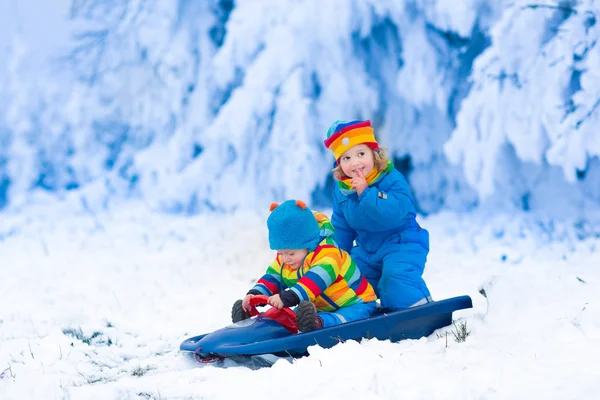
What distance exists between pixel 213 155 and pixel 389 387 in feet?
20.2

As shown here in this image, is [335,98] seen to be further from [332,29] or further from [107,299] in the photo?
[107,299]

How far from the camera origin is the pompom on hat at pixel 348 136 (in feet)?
12.1

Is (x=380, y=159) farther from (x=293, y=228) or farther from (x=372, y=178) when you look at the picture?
(x=293, y=228)

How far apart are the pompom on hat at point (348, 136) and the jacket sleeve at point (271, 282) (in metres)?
0.75

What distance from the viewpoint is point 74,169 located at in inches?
399

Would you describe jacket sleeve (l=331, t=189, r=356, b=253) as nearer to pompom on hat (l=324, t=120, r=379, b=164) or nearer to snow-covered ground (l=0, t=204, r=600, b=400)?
pompom on hat (l=324, t=120, r=379, b=164)

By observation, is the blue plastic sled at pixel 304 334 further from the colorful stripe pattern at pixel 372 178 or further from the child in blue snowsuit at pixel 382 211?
the colorful stripe pattern at pixel 372 178

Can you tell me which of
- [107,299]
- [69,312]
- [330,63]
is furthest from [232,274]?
[330,63]

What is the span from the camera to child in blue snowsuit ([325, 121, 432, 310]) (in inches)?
141

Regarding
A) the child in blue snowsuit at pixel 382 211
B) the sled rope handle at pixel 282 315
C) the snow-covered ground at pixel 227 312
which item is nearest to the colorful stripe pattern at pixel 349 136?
the child in blue snowsuit at pixel 382 211

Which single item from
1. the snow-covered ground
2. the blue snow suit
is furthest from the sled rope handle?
the blue snow suit

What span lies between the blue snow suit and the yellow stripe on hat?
0.26 m

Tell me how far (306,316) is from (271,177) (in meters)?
4.73

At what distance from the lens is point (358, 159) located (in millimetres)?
3691
